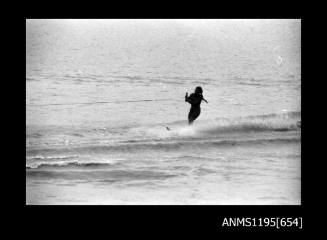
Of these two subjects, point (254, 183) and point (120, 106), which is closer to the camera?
point (254, 183)

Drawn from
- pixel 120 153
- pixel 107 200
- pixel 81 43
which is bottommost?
pixel 107 200

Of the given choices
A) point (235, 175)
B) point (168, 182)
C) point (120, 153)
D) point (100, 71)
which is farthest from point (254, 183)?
point (100, 71)

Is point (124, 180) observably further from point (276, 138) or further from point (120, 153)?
point (276, 138)

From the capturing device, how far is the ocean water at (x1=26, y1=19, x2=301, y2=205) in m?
9.45

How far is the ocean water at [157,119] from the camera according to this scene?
9.45 meters

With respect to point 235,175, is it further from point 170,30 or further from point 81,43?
point 81,43

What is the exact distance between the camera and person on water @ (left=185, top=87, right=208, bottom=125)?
10344mm

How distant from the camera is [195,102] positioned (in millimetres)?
10352

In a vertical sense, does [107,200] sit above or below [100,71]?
below

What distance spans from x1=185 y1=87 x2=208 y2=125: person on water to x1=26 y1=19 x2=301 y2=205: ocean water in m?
0.09

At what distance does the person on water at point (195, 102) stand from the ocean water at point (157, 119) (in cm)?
9

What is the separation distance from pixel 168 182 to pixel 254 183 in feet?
3.49

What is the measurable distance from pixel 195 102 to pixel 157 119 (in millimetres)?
Result: 570

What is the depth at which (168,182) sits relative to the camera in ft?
31.1
